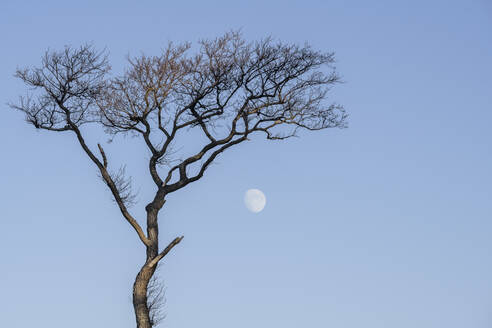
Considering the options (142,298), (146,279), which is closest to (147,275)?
(146,279)

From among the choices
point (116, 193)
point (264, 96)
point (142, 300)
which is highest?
point (264, 96)

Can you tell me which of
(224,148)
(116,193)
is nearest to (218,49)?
(224,148)

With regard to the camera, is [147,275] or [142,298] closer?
[142,298]

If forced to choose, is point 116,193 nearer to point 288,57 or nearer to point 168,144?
point 168,144

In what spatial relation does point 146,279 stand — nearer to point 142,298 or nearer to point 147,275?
point 147,275

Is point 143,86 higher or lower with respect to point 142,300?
higher

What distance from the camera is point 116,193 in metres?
22.1

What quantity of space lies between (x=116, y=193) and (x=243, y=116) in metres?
3.89

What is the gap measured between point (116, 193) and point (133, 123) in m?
1.90

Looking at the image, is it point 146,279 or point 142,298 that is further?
point 146,279

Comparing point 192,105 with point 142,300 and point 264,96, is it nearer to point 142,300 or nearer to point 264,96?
point 264,96

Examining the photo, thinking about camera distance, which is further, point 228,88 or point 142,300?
point 228,88

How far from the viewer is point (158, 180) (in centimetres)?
2223

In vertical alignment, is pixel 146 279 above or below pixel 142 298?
above
